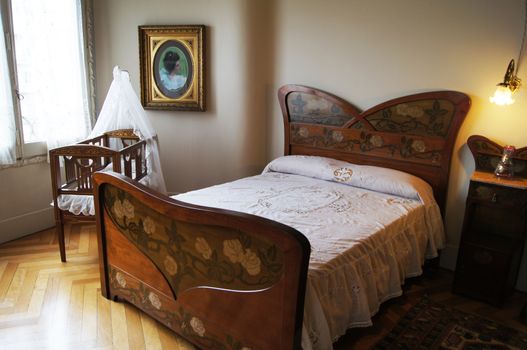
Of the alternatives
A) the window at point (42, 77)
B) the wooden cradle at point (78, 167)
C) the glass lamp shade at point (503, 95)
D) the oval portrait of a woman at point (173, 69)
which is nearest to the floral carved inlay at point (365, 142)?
the glass lamp shade at point (503, 95)

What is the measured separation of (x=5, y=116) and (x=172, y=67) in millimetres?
1476

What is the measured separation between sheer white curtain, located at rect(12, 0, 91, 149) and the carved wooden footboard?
5.56 feet

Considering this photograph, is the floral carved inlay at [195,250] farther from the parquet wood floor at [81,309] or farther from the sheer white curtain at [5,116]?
the sheer white curtain at [5,116]

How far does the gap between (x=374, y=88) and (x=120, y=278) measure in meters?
2.33

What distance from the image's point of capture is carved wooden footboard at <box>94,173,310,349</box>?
1.58m

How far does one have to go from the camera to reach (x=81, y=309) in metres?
2.48

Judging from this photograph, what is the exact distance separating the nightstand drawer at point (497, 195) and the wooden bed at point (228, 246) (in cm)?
A: 39

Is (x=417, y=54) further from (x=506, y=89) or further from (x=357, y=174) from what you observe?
(x=357, y=174)

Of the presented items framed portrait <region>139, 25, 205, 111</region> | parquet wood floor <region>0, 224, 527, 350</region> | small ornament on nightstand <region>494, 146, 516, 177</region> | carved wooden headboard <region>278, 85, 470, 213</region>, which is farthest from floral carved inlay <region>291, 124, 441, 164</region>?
framed portrait <region>139, 25, 205, 111</region>

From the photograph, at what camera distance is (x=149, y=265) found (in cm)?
218

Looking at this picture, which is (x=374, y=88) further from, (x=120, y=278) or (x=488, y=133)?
(x=120, y=278)

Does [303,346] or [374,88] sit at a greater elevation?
[374,88]

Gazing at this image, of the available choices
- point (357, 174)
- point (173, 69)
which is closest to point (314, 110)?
point (357, 174)

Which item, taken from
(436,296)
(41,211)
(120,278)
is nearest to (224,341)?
(120,278)
